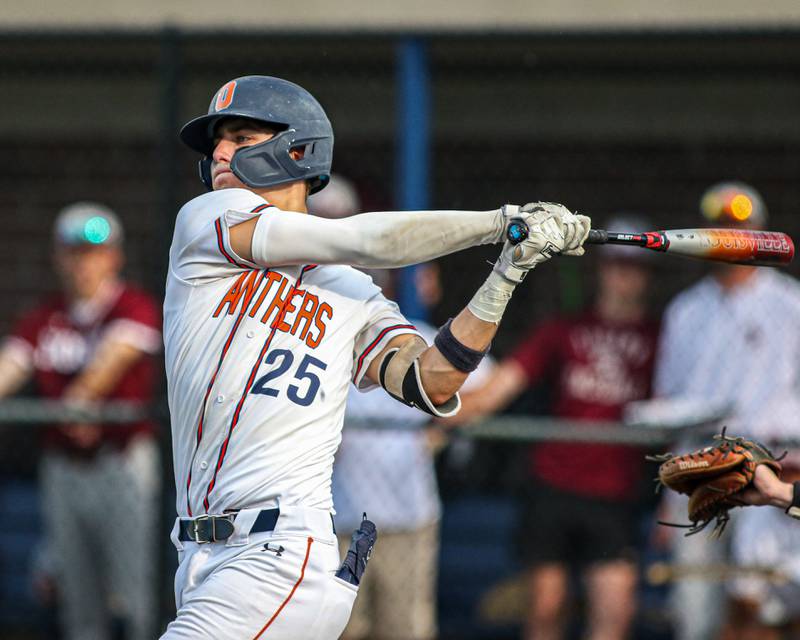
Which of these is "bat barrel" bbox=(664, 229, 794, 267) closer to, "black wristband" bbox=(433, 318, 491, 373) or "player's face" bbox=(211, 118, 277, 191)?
"black wristband" bbox=(433, 318, 491, 373)

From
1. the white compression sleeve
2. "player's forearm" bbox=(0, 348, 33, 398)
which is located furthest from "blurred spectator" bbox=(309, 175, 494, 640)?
the white compression sleeve

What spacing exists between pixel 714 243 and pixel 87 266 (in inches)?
146

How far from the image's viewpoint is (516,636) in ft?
22.3

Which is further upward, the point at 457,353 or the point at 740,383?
the point at 457,353

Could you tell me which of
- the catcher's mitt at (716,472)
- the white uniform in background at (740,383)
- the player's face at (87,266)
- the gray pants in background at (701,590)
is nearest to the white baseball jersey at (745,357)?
the white uniform in background at (740,383)

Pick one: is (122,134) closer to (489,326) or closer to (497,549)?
(497,549)

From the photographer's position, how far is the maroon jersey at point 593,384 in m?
5.95

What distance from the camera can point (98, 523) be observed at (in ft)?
20.4

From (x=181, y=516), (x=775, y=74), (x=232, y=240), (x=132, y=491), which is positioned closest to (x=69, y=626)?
(x=132, y=491)

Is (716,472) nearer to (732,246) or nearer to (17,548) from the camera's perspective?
(732,246)

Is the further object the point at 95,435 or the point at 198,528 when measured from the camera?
the point at 95,435

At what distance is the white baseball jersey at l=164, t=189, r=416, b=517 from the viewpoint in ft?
11.1

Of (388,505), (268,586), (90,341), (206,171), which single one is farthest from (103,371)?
(268,586)

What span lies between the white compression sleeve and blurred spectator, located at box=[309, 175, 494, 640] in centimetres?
253
